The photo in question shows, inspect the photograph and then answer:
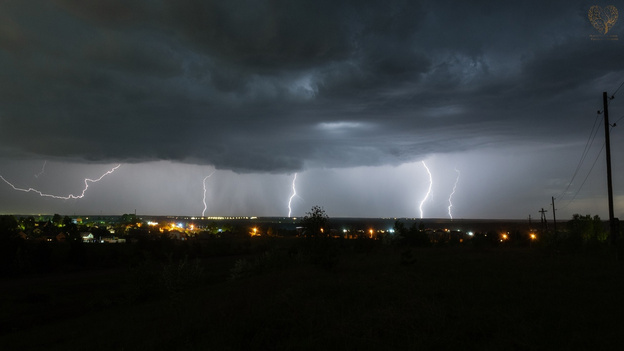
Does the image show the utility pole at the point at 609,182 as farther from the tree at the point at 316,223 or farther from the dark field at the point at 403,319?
the tree at the point at 316,223

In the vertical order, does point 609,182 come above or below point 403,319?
above

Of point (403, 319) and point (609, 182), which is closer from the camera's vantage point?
point (403, 319)

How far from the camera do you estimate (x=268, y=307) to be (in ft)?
36.9

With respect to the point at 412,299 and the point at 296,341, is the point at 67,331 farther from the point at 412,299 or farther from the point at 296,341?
the point at 412,299

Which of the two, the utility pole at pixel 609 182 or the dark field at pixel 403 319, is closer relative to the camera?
the dark field at pixel 403 319

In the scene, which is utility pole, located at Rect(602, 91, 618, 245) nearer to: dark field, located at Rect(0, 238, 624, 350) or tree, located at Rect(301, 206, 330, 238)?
dark field, located at Rect(0, 238, 624, 350)

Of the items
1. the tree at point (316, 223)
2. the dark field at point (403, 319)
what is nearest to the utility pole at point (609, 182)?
the dark field at point (403, 319)

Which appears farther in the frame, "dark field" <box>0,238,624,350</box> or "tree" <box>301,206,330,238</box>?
"tree" <box>301,206,330,238</box>

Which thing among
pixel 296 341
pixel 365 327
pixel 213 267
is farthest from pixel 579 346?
pixel 213 267

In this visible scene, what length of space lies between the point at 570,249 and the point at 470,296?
29974 mm

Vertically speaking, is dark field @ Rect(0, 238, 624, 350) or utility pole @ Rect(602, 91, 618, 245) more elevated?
utility pole @ Rect(602, 91, 618, 245)

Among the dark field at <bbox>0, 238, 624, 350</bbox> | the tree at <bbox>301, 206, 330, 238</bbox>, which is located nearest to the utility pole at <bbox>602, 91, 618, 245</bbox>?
the dark field at <bbox>0, 238, 624, 350</bbox>

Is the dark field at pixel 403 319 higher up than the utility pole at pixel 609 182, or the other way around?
the utility pole at pixel 609 182

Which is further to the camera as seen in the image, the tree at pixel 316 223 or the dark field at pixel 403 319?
the tree at pixel 316 223
